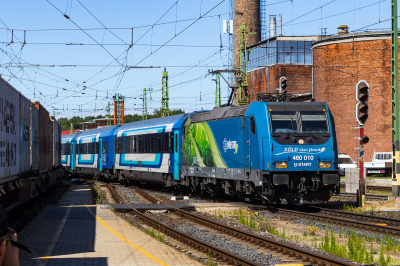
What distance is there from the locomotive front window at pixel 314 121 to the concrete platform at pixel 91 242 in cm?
618

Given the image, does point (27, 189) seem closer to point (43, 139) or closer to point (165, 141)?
point (43, 139)

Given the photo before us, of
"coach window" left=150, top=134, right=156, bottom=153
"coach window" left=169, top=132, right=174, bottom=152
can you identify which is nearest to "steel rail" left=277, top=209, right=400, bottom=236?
"coach window" left=169, top=132, right=174, bottom=152

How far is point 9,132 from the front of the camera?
1292 cm

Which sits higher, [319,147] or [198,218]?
[319,147]

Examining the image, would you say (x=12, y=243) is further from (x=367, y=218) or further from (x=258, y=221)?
(x=367, y=218)

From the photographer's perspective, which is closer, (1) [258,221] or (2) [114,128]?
(1) [258,221]

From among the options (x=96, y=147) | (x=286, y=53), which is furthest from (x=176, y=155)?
(x=286, y=53)

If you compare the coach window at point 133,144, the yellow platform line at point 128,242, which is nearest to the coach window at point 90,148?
the coach window at point 133,144

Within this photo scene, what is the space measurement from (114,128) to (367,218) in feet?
70.6

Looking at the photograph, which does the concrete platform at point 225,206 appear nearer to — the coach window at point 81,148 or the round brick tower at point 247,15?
the coach window at point 81,148

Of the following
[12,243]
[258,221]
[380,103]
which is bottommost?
Result: [258,221]

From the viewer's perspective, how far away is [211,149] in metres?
19.0

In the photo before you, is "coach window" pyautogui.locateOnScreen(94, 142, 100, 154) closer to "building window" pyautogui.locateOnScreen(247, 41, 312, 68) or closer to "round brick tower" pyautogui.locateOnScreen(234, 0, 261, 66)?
"building window" pyautogui.locateOnScreen(247, 41, 312, 68)

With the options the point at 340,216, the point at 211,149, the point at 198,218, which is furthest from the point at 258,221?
the point at 211,149
